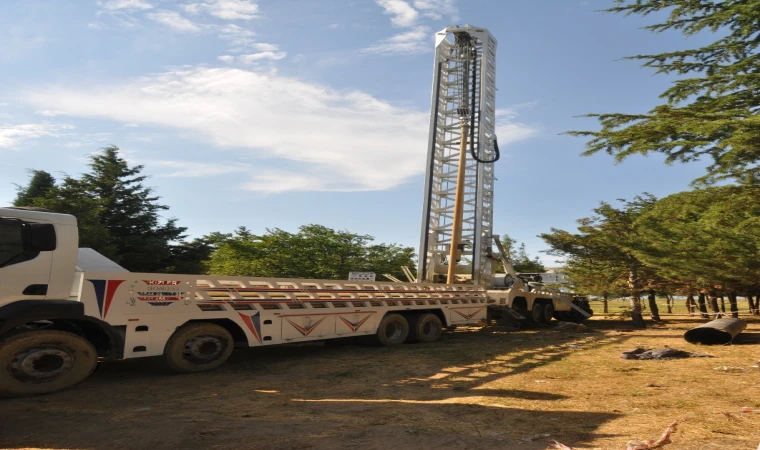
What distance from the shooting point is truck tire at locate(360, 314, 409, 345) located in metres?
12.4

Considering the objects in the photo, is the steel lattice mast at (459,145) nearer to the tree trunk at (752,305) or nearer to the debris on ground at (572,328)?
the debris on ground at (572,328)

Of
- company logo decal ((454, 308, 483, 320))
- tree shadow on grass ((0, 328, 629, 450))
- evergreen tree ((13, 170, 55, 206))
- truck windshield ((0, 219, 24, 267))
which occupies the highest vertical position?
evergreen tree ((13, 170, 55, 206))

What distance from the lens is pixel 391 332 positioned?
12.9m

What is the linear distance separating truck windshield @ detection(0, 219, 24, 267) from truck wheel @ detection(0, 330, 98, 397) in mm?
1034

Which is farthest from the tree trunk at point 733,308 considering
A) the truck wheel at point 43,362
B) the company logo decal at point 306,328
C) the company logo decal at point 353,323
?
the truck wheel at point 43,362

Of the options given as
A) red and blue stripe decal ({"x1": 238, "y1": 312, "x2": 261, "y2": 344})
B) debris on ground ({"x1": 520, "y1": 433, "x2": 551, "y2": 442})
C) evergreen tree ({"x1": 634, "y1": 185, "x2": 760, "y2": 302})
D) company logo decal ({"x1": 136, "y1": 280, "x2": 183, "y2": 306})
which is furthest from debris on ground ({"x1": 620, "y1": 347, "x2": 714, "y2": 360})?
company logo decal ({"x1": 136, "y1": 280, "x2": 183, "y2": 306})

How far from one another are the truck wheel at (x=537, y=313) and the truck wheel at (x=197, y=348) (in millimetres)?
12987

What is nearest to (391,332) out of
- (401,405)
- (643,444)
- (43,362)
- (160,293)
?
(160,293)

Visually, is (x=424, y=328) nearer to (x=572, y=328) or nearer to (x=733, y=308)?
(x=572, y=328)

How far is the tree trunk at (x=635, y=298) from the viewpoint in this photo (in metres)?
20.4

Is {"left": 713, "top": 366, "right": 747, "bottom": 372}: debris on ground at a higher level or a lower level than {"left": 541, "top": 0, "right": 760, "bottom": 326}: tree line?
lower

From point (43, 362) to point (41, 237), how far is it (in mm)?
1684

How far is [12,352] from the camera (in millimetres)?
6852

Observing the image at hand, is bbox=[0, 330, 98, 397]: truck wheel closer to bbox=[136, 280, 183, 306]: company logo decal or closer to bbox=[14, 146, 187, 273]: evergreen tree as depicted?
bbox=[136, 280, 183, 306]: company logo decal
